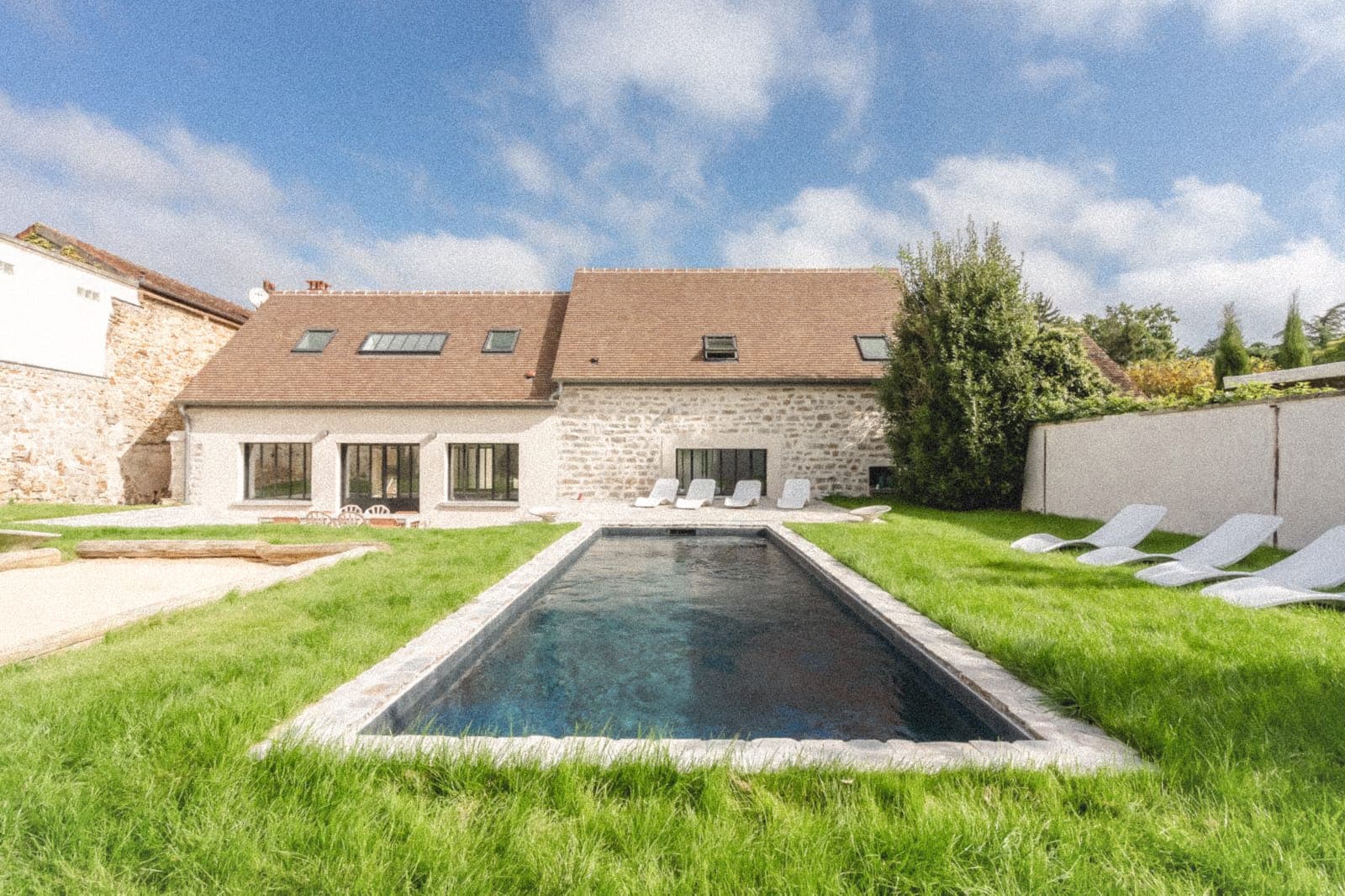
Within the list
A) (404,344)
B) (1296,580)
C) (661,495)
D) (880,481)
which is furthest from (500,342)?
(1296,580)

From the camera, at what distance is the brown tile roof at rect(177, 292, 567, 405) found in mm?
15695

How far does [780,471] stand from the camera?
16391 millimetres

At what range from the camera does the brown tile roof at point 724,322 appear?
16156mm

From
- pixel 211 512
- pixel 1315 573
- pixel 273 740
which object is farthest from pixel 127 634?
pixel 211 512

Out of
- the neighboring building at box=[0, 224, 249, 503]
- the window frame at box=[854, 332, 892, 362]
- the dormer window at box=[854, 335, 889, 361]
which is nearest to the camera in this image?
the neighboring building at box=[0, 224, 249, 503]

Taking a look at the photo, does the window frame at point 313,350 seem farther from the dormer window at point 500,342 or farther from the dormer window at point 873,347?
the dormer window at point 873,347

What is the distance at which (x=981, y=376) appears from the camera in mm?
13227

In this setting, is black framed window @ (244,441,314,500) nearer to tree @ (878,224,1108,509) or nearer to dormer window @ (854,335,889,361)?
dormer window @ (854,335,889,361)

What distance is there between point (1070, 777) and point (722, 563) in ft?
22.6

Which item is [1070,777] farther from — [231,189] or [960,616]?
[231,189]

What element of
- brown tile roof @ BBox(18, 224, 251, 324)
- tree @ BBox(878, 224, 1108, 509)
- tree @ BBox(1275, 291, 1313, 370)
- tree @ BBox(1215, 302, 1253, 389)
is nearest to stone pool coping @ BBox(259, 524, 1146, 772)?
tree @ BBox(878, 224, 1108, 509)

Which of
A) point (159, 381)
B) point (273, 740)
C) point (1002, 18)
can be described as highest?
point (1002, 18)

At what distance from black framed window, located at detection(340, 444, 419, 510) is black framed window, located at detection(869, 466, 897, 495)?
12261 mm

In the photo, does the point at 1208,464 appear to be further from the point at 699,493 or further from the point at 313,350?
the point at 313,350
